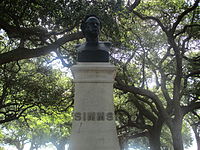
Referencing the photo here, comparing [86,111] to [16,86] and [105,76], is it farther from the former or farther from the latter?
[16,86]

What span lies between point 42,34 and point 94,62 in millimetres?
3846

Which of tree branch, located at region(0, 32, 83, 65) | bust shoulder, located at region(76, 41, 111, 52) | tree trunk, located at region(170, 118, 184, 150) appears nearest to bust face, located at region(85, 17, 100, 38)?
bust shoulder, located at region(76, 41, 111, 52)

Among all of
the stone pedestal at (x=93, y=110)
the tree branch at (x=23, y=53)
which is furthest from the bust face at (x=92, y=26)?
the tree branch at (x=23, y=53)

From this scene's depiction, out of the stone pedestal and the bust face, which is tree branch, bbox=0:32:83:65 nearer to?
the bust face

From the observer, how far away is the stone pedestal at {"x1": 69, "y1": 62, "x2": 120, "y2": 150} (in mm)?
4688

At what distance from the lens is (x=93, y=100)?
4.91 m

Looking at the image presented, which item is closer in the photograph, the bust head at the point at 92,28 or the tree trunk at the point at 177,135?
the bust head at the point at 92,28

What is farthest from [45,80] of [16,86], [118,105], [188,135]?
[188,135]

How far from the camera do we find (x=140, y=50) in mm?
12570

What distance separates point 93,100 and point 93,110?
0.22m

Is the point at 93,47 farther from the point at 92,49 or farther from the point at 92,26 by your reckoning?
the point at 92,26

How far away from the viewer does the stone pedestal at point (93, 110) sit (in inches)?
185

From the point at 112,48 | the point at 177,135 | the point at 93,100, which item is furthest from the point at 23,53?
the point at 177,135

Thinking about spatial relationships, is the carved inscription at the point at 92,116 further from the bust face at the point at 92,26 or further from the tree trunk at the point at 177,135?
the tree trunk at the point at 177,135
